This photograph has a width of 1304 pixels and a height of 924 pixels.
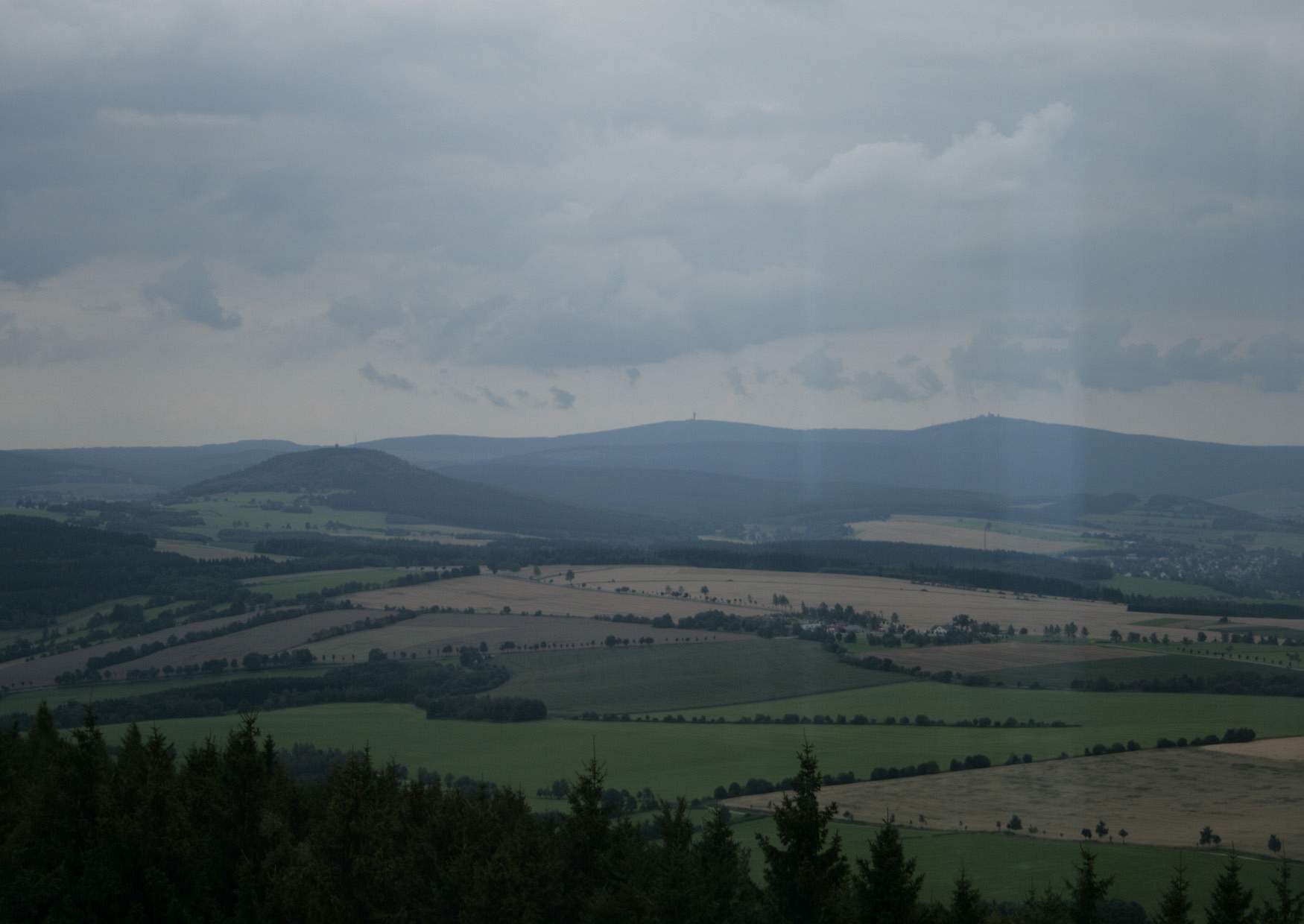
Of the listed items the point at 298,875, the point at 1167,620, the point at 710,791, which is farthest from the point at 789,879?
the point at 1167,620

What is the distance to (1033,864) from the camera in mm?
26609

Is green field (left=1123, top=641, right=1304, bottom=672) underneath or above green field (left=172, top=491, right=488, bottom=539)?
underneath

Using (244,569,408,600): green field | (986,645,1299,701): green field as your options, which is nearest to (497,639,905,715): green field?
(986,645,1299,701): green field

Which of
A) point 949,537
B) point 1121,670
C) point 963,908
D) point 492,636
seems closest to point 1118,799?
point 963,908

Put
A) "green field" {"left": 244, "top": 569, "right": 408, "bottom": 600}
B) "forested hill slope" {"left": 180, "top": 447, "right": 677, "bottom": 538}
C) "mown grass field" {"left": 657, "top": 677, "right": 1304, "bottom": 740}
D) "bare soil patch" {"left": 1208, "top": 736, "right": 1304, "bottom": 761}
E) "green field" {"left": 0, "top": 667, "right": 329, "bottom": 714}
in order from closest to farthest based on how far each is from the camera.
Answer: "bare soil patch" {"left": 1208, "top": 736, "right": 1304, "bottom": 761}
"mown grass field" {"left": 657, "top": 677, "right": 1304, "bottom": 740}
"green field" {"left": 0, "top": 667, "right": 329, "bottom": 714}
"green field" {"left": 244, "top": 569, "right": 408, "bottom": 600}
"forested hill slope" {"left": 180, "top": 447, "right": 677, "bottom": 538}

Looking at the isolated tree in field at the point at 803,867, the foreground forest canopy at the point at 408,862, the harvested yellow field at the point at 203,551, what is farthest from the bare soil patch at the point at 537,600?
the isolated tree in field at the point at 803,867

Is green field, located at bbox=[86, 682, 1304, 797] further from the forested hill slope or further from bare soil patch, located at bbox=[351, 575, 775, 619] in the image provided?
the forested hill slope

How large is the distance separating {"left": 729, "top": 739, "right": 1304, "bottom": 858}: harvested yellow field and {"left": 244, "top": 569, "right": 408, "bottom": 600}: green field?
54144 millimetres

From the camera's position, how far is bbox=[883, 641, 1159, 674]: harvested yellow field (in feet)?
178

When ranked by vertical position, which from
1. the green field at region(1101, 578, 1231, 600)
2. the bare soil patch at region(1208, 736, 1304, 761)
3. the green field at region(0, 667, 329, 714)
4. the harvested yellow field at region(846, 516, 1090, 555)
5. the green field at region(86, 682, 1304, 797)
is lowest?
the green field at region(0, 667, 329, 714)

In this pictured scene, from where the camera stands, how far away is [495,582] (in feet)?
290

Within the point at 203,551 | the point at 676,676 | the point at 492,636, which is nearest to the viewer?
the point at 676,676

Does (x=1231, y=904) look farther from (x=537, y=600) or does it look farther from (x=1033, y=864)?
(x=537, y=600)

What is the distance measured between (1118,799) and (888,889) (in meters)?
18.0
